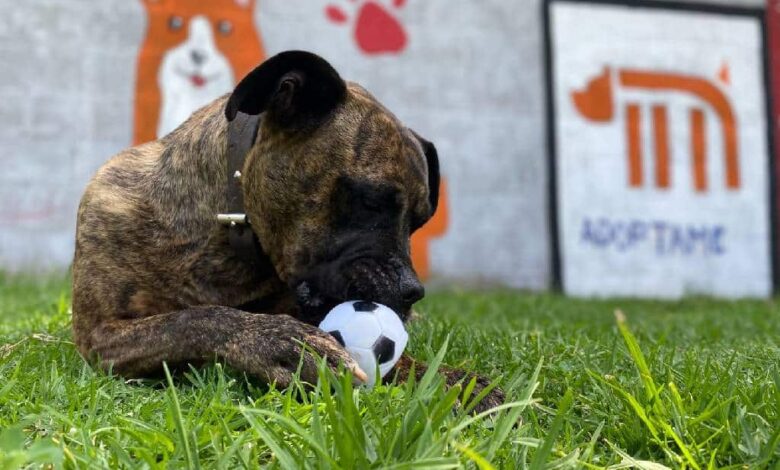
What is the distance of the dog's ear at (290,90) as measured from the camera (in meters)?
2.76

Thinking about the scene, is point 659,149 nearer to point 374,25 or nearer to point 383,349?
point 374,25

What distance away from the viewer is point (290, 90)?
2.84 meters

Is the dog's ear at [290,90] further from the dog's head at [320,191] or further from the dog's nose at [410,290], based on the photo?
the dog's nose at [410,290]

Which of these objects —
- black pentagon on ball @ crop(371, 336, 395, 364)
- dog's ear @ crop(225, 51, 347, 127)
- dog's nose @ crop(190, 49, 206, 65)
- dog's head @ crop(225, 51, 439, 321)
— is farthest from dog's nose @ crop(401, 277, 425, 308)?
dog's nose @ crop(190, 49, 206, 65)

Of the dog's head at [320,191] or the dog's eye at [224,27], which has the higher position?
the dog's eye at [224,27]

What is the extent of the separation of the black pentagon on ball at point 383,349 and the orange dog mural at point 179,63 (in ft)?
20.8

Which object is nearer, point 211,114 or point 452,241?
point 211,114

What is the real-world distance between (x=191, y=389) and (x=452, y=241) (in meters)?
6.84

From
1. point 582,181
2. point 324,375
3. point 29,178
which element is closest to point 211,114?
point 324,375

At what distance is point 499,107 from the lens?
31.0 feet

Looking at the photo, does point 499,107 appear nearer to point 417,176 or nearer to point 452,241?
point 452,241

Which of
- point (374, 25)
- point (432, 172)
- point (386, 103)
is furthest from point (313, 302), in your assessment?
point (374, 25)

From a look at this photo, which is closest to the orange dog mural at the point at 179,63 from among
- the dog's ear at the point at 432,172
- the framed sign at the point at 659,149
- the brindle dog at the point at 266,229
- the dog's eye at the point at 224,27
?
the dog's eye at the point at 224,27

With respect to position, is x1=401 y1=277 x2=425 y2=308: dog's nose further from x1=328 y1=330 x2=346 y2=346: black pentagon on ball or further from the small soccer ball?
x1=328 y1=330 x2=346 y2=346: black pentagon on ball
